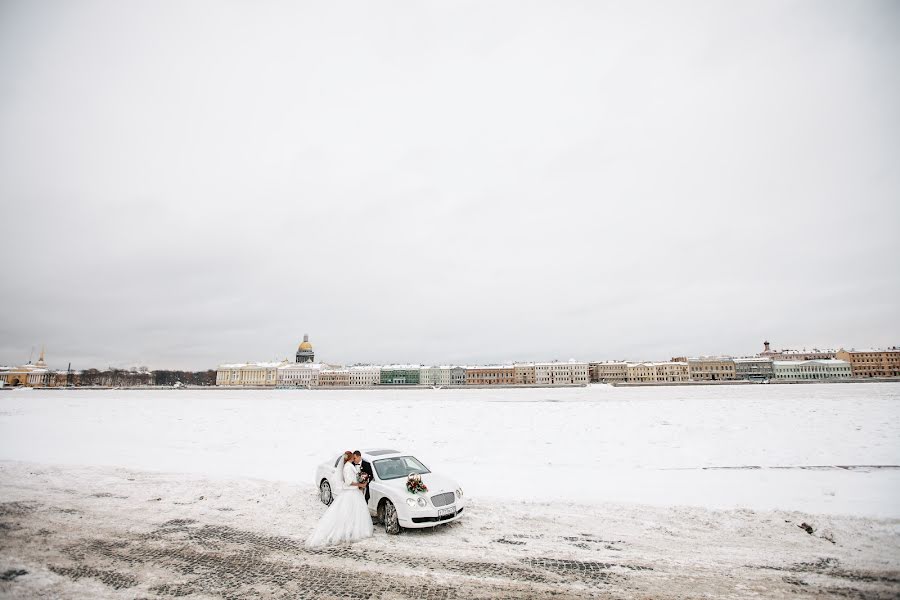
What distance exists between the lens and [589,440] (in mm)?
23500

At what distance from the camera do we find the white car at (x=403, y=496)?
9266 millimetres

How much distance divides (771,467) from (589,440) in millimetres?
8479

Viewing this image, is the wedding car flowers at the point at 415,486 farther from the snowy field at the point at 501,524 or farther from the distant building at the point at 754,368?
the distant building at the point at 754,368

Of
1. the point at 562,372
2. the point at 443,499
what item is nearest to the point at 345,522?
the point at 443,499

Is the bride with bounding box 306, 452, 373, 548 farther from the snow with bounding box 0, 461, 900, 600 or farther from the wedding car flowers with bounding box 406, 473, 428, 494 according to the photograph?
the wedding car flowers with bounding box 406, 473, 428, 494

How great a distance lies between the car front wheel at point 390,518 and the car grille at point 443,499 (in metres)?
0.84

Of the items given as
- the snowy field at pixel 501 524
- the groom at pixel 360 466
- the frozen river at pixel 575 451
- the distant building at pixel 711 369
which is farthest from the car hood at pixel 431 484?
the distant building at pixel 711 369

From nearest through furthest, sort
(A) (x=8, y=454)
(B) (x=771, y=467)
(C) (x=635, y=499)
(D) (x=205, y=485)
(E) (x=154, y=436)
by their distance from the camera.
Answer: (C) (x=635, y=499) → (D) (x=205, y=485) → (B) (x=771, y=467) → (A) (x=8, y=454) → (E) (x=154, y=436)

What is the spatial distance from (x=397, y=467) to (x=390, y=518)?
175cm

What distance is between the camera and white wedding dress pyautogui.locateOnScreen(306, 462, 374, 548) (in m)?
8.68

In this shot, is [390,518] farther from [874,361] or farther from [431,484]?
[874,361]

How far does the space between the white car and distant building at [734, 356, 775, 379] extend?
216 m

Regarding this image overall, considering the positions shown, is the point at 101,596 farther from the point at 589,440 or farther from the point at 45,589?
the point at 589,440

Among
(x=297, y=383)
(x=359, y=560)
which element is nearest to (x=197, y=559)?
(x=359, y=560)
